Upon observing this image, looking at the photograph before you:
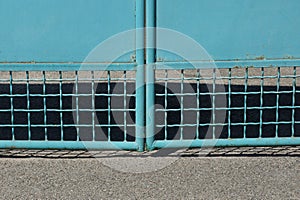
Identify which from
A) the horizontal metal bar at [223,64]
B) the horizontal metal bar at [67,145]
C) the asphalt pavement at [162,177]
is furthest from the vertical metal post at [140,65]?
the asphalt pavement at [162,177]

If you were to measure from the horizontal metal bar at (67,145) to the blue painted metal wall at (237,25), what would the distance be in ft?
3.05

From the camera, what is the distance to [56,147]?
4832mm

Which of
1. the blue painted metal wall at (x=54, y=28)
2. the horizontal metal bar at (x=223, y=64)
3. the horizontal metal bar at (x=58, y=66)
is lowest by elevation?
the horizontal metal bar at (x=58, y=66)

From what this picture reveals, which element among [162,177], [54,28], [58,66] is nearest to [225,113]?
[162,177]

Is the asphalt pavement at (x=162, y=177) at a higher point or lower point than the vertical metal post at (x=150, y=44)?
lower

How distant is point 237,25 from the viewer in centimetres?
457

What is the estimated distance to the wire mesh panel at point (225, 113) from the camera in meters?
4.76

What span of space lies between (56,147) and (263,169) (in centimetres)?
188

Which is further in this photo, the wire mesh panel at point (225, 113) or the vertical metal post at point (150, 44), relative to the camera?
the wire mesh panel at point (225, 113)

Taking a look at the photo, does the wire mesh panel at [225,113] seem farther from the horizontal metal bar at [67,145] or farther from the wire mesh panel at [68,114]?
the wire mesh panel at [68,114]

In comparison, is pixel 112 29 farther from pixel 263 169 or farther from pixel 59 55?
pixel 263 169

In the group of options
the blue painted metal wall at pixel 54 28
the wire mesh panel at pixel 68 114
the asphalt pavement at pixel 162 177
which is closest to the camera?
the asphalt pavement at pixel 162 177

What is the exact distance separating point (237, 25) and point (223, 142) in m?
1.09

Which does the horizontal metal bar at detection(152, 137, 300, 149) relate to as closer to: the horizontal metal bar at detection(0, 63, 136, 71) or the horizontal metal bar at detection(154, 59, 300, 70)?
the horizontal metal bar at detection(154, 59, 300, 70)
